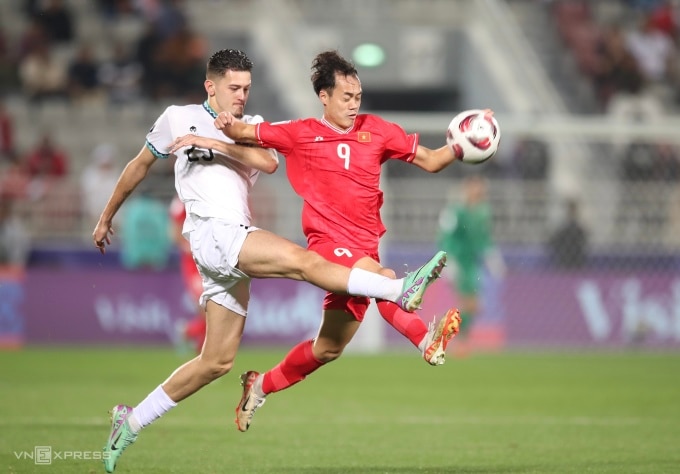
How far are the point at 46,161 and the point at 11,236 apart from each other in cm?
198

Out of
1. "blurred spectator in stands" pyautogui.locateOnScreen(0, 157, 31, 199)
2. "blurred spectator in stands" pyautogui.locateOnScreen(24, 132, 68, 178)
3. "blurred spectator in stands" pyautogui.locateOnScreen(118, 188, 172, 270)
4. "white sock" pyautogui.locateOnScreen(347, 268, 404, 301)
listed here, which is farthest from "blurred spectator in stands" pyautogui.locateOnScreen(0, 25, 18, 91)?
"white sock" pyautogui.locateOnScreen(347, 268, 404, 301)

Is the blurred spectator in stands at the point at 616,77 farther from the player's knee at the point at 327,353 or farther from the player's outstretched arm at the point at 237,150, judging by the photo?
the player's outstretched arm at the point at 237,150

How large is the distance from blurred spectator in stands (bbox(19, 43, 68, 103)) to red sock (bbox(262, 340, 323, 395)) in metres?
13.8

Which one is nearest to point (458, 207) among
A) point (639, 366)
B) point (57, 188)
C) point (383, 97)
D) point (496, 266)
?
point (496, 266)

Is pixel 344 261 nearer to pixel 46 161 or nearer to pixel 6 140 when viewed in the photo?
pixel 46 161

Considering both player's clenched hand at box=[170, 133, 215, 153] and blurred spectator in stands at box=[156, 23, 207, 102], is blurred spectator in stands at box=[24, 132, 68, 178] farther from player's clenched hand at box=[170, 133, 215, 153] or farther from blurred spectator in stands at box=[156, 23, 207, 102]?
player's clenched hand at box=[170, 133, 215, 153]

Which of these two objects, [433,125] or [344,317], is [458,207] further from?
[344,317]

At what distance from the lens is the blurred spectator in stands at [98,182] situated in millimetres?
17219

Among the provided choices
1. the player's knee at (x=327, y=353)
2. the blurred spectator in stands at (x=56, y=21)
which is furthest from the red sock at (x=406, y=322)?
the blurred spectator in stands at (x=56, y=21)

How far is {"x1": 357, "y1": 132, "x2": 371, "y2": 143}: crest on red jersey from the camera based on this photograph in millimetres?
7188

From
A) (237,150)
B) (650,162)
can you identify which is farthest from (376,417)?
(650,162)

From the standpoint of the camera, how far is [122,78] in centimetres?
2062

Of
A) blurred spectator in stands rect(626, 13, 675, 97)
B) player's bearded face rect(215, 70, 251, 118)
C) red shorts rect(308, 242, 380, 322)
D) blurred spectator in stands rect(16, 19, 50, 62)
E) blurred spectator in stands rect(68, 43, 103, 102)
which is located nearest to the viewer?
red shorts rect(308, 242, 380, 322)

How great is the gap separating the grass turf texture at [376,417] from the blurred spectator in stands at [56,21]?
717cm
